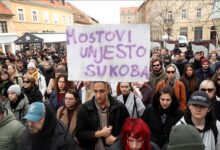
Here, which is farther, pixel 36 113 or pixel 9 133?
pixel 9 133

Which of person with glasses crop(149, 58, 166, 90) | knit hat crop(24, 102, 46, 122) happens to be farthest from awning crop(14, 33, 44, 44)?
knit hat crop(24, 102, 46, 122)

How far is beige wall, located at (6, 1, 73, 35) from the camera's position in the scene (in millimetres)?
35094

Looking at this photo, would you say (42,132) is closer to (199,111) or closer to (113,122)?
(113,122)

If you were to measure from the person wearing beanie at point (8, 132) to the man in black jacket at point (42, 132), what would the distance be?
412mm

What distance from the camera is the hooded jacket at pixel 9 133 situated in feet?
10.0

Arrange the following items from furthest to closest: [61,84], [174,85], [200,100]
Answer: [174,85] → [61,84] → [200,100]

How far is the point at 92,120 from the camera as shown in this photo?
3.21 metres

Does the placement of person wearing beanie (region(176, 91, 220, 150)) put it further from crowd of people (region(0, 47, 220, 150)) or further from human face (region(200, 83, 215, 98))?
human face (region(200, 83, 215, 98))

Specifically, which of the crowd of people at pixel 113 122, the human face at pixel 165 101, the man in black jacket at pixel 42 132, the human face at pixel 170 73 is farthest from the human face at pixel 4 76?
the human face at pixel 165 101

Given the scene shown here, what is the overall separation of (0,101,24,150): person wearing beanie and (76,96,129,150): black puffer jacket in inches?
26.6

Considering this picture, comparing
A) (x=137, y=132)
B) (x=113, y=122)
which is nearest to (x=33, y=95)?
(x=113, y=122)

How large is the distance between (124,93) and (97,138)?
3.83 ft

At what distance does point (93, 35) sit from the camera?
3225 millimetres

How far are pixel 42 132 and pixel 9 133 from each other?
645 mm
